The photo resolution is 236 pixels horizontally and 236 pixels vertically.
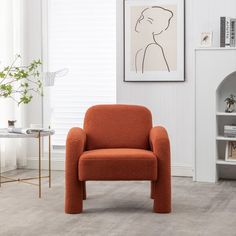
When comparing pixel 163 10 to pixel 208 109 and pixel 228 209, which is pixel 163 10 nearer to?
pixel 208 109

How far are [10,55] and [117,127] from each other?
2066 millimetres

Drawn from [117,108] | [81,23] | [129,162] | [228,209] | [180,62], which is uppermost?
[81,23]

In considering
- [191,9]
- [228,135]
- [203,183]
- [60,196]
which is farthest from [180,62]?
[60,196]

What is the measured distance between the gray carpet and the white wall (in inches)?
23.1

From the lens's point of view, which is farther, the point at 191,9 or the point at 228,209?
the point at 191,9

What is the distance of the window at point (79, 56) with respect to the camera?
21.1ft

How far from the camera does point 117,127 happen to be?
16.0ft

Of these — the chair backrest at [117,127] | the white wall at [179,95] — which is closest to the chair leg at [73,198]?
the chair backrest at [117,127]

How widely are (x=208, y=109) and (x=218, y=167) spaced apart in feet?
2.14

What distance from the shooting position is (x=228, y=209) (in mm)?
4539

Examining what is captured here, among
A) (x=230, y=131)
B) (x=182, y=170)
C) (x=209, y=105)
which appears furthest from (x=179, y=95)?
(x=182, y=170)

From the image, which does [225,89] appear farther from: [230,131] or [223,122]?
[230,131]

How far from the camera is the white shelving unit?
571 centimetres

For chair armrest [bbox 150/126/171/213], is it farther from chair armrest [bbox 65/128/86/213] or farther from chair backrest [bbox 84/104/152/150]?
chair armrest [bbox 65/128/86/213]
